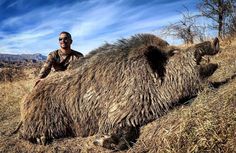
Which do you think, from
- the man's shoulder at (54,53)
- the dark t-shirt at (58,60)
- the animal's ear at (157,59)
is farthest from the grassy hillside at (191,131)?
the man's shoulder at (54,53)

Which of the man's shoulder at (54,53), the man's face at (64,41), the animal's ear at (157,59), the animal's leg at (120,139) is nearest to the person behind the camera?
the animal's leg at (120,139)

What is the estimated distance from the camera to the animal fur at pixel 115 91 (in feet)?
15.5

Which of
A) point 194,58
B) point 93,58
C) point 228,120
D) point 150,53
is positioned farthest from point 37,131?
point 228,120

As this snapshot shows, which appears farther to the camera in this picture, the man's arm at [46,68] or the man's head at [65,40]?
the man's head at [65,40]

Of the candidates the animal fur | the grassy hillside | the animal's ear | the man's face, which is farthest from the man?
the animal's ear

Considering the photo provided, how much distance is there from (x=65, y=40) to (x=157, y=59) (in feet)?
7.76

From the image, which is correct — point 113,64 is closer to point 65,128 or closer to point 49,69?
point 65,128

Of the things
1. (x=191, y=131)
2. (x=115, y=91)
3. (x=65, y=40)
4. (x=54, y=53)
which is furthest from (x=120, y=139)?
(x=65, y=40)

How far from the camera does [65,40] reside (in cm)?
687

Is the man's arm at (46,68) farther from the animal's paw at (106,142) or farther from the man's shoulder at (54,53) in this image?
the animal's paw at (106,142)

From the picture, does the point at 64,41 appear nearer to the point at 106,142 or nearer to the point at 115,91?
the point at 115,91

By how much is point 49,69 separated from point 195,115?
3370mm

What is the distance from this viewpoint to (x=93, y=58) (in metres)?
Answer: 5.42

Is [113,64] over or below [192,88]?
over
